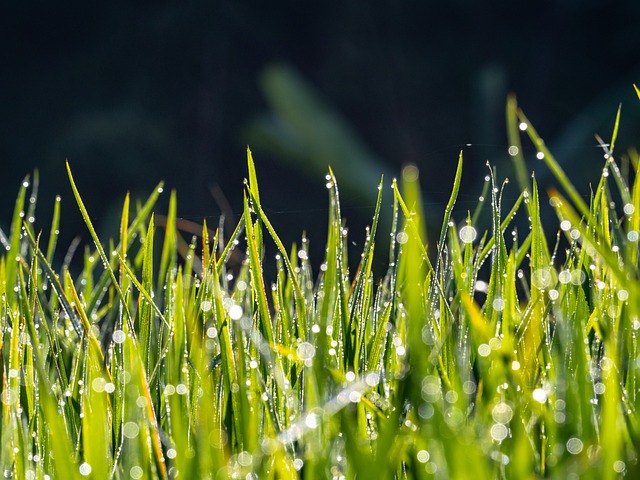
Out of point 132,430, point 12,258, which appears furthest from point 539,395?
point 12,258

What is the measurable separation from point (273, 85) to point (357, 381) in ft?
17.5

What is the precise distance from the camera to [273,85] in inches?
221

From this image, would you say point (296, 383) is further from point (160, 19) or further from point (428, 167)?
point (160, 19)

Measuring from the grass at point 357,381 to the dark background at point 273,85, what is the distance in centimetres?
445

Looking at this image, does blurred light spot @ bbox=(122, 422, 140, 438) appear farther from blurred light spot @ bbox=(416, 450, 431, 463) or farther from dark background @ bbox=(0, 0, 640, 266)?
dark background @ bbox=(0, 0, 640, 266)

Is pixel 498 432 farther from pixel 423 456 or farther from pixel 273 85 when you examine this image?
pixel 273 85

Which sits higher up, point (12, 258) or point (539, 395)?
point (12, 258)

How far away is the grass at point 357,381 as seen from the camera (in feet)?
0.97

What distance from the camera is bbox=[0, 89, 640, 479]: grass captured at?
30 centimetres

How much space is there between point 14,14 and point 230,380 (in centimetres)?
717

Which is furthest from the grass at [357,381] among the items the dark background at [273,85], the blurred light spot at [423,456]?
the dark background at [273,85]

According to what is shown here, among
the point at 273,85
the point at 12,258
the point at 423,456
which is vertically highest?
the point at 273,85

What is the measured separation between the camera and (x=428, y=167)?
5.65 meters

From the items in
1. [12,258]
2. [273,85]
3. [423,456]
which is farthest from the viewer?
[273,85]
